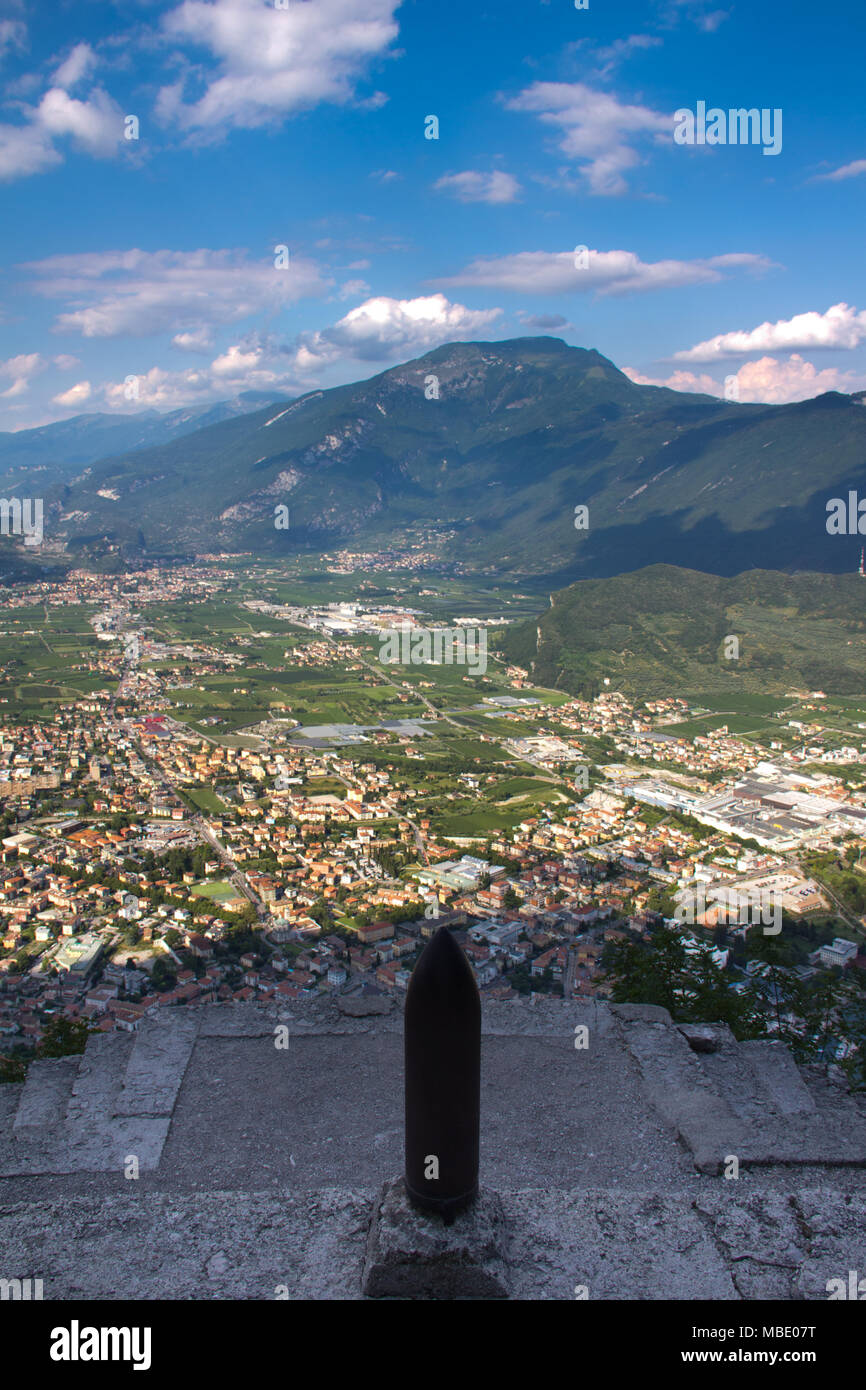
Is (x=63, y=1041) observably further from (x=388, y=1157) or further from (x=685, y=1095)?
(x=685, y=1095)

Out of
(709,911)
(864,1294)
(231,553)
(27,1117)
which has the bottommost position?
(709,911)

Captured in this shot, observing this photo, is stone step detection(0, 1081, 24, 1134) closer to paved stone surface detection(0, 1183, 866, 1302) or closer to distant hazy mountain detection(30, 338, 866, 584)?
paved stone surface detection(0, 1183, 866, 1302)

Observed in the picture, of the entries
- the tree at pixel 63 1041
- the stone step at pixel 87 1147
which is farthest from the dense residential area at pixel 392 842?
the stone step at pixel 87 1147

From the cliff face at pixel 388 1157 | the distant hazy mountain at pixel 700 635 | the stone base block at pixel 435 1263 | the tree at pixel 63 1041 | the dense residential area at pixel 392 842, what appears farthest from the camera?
the distant hazy mountain at pixel 700 635

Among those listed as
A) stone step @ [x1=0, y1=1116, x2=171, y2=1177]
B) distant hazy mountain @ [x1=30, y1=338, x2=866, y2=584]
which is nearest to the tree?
stone step @ [x1=0, y1=1116, x2=171, y2=1177]

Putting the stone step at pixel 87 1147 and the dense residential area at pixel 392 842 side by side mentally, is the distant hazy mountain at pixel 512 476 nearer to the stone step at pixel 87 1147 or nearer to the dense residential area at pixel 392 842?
the dense residential area at pixel 392 842
